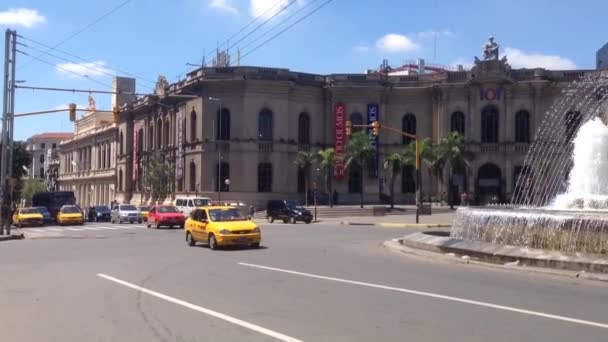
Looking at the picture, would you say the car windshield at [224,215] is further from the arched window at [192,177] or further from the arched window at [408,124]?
the arched window at [408,124]

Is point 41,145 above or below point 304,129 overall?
above

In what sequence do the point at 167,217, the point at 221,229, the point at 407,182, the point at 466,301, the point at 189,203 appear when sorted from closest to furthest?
the point at 466,301, the point at 221,229, the point at 167,217, the point at 189,203, the point at 407,182

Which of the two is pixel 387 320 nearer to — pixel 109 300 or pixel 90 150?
pixel 109 300

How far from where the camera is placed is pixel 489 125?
224 ft

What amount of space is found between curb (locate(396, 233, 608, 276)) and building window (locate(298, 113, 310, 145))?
4712 centimetres

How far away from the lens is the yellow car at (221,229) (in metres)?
24.0

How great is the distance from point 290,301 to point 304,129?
58.4m

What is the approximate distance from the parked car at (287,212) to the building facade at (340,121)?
11882 millimetres

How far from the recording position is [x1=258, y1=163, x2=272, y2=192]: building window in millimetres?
66688

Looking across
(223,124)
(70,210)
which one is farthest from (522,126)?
(70,210)

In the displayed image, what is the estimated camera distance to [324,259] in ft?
67.5

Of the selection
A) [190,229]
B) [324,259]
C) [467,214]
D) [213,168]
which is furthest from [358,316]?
[213,168]

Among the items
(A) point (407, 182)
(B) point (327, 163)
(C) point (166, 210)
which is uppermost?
(B) point (327, 163)

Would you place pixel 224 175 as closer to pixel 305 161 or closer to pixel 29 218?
pixel 305 161
